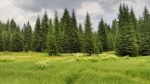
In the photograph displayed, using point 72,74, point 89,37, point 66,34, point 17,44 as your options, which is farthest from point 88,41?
point 72,74

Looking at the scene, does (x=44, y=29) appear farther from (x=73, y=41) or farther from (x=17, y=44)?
(x=73, y=41)

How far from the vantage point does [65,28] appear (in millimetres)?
68812

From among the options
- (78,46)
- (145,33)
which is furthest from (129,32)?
(78,46)

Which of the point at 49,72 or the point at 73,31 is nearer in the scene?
the point at 49,72

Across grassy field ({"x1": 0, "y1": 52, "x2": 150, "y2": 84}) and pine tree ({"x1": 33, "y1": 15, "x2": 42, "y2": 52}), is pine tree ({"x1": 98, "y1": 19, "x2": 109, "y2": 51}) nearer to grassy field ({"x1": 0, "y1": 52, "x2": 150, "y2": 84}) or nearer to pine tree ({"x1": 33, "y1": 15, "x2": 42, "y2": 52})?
pine tree ({"x1": 33, "y1": 15, "x2": 42, "y2": 52})

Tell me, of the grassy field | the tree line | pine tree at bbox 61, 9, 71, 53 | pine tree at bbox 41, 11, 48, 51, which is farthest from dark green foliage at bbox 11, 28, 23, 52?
the grassy field

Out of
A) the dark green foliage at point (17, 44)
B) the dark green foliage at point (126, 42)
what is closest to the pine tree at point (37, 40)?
the dark green foliage at point (17, 44)

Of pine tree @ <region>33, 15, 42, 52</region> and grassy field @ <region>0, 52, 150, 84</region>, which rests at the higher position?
pine tree @ <region>33, 15, 42, 52</region>

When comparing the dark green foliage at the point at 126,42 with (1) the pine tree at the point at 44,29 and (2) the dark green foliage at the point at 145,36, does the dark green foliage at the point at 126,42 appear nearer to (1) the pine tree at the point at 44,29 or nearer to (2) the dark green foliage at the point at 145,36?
(2) the dark green foliage at the point at 145,36

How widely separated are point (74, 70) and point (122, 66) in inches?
156

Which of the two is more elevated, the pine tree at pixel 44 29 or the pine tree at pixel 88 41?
the pine tree at pixel 44 29

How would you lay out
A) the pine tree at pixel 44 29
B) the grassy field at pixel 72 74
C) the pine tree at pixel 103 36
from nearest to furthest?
the grassy field at pixel 72 74 → the pine tree at pixel 103 36 → the pine tree at pixel 44 29

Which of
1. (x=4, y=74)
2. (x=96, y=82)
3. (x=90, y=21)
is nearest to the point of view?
(x=96, y=82)

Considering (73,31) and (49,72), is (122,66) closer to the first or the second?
(49,72)
